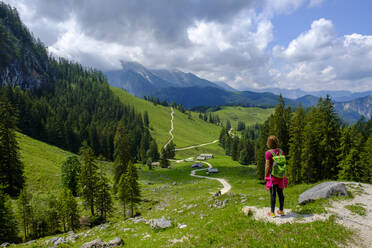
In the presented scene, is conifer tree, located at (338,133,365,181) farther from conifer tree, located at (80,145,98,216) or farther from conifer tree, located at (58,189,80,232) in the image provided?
conifer tree, located at (58,189,80,232)

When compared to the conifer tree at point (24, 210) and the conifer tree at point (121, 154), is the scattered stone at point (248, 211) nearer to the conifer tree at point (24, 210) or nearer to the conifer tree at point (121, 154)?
the conifer tree at point (24, 210)

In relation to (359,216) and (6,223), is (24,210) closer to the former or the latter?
(6,223)

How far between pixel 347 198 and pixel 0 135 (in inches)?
2252

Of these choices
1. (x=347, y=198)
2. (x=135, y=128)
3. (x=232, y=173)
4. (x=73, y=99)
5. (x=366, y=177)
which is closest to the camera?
(x=347, y=198)

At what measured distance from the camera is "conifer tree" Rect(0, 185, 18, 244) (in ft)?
88.1

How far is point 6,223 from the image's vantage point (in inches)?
1065

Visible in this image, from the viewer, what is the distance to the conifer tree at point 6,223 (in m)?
26.9

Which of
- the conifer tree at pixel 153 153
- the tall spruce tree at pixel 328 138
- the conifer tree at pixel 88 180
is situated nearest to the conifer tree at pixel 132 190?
the conifer tree at pixel 88 180

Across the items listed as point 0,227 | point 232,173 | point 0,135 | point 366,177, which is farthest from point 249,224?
point 232,173

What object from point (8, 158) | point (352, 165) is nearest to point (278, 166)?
point (352, 165)

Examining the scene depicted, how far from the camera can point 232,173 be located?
2872 inches

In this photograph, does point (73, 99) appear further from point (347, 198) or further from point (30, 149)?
point (347, 198)

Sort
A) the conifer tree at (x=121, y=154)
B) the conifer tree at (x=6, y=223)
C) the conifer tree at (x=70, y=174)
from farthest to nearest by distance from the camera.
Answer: the conifer tree at (x=70, y=174), the conifer tree at (x=121, y=154), the conifer tree at (x=6, y=223)

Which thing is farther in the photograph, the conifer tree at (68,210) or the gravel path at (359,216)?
the conifer tree at (68,210)
